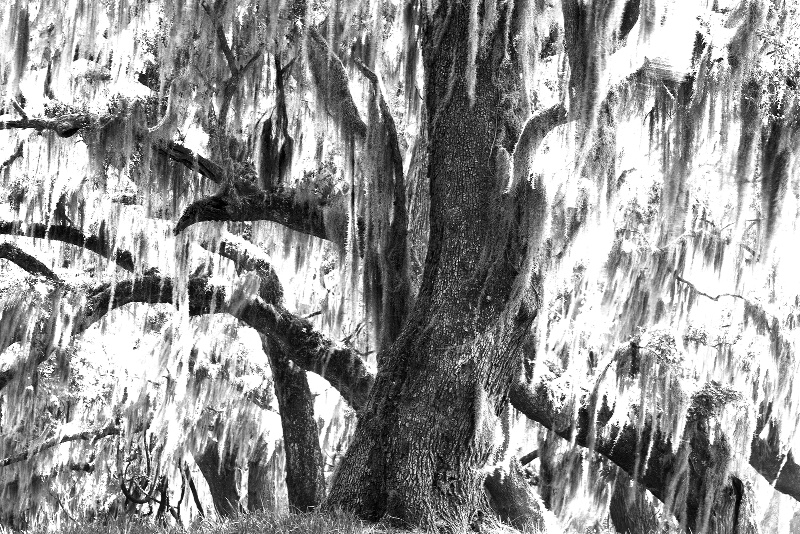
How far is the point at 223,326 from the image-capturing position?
10367 mm

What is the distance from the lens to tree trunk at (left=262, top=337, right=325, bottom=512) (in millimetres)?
7996

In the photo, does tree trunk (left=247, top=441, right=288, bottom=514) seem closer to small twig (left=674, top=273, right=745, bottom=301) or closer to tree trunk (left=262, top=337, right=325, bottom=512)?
tree trunk (left=262, top=337, right=325, bottom=512)

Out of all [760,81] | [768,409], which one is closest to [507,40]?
[760,81]

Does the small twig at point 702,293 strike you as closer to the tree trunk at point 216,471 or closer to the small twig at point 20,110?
the tree trunk at point 216,471

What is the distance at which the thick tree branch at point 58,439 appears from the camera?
423 inches

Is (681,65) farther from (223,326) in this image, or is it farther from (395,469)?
(223,326)

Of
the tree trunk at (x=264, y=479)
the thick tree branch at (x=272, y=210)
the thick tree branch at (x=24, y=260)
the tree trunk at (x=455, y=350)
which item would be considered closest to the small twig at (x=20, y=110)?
the thick tree branch at (x=24, y=260)

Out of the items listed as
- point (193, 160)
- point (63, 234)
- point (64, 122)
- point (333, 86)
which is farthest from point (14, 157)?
point (333, 86)

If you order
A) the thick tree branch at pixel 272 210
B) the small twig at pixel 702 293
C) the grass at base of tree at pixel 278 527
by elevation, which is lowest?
the grass at base of tree at pixel 278 527

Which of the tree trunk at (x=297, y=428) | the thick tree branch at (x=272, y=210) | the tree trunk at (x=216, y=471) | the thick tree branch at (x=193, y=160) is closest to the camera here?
the thick tree branch at (x=272, y=210)

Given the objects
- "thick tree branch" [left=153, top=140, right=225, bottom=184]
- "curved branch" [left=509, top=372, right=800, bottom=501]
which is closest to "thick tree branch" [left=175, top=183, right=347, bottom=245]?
"thick tree branch" [left=153, top=140, right=225, bottom=184]

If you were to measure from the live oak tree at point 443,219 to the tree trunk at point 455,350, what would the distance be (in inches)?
0.7

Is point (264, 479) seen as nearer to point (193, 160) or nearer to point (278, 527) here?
point (193, 160)

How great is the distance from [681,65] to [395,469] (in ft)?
9.07
